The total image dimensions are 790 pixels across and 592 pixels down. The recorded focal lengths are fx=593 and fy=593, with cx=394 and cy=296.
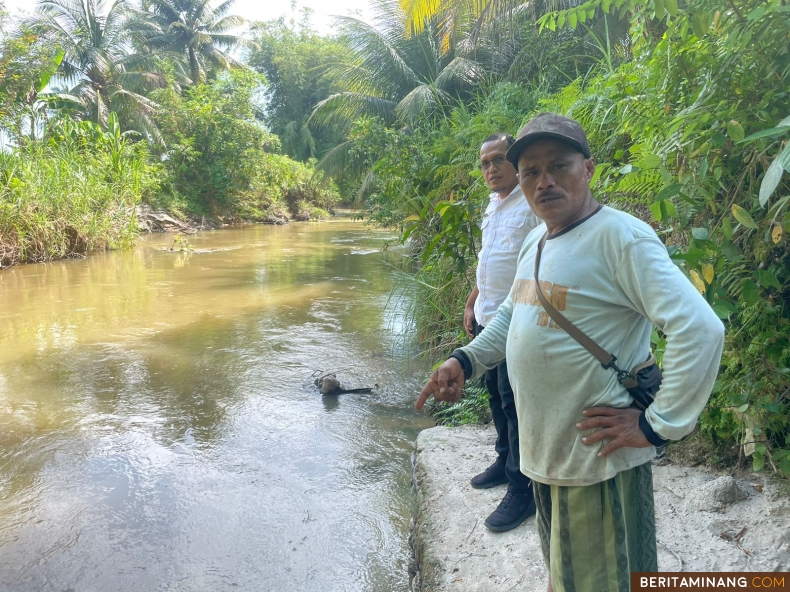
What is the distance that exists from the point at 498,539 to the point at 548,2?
9.39 metres

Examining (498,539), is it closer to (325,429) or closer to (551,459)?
(551,459)

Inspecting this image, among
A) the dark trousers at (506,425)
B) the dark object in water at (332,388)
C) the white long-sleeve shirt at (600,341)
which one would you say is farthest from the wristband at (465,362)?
the dark object in water at (332,388)

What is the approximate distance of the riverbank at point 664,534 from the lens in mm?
2244

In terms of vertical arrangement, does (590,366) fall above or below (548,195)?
below

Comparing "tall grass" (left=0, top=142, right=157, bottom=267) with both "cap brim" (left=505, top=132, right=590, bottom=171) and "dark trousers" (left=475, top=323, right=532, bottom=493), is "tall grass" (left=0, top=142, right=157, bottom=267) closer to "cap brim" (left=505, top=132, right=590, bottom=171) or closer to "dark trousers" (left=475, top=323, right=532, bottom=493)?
"dark trousers" (left=475, top=323, right=532, bottom=493)

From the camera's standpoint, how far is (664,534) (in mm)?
2414

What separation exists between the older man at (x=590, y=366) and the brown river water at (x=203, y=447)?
5.09 ft

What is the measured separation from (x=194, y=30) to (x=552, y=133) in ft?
116

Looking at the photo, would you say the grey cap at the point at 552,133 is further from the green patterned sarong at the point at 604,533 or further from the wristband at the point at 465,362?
the green patterned sarong at the point at 604,533

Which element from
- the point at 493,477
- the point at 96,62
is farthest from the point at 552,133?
the point at 96,62

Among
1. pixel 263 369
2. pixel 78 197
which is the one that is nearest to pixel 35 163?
pixel 78 197

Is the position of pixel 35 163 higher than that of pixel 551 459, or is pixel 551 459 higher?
pixel 35 163

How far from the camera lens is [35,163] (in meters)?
13.0

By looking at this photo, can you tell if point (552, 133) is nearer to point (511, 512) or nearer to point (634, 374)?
point (634, 374)
